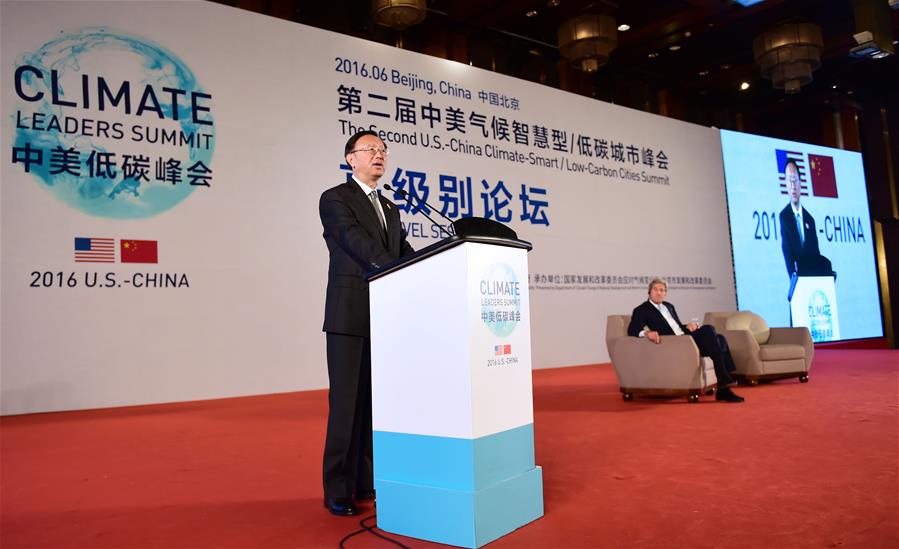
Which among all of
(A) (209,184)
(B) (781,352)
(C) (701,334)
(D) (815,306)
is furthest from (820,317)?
(A) (209,184)

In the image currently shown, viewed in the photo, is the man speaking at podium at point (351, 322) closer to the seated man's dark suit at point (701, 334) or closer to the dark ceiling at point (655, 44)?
the seated man's dark suit at point (701, 334)

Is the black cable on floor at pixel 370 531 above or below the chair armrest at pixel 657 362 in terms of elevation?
below

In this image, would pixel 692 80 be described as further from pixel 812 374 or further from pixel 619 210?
pixel 812 374

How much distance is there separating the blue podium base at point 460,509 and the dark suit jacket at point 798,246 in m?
9.57

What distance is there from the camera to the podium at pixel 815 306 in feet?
32.9

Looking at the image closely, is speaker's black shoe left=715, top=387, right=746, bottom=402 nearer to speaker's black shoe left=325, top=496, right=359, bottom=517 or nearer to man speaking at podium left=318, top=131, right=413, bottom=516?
man speaking at podium left=318, top=131, right=413, bottom=516

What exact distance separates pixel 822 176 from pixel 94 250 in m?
10.5

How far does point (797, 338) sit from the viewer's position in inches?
235

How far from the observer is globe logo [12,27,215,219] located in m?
5.30

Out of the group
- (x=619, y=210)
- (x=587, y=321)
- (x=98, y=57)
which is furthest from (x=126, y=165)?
(x=619, y=210)

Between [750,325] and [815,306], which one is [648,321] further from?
[815,306]

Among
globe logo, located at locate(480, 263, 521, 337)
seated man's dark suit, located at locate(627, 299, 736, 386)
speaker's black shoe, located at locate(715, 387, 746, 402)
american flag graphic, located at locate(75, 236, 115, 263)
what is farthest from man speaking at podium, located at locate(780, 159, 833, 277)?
globe logo, located at locate(480, 263, 521, 337)

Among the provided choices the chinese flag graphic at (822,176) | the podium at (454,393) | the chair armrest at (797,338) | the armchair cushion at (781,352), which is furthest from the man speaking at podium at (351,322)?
the chinese flag graphic at (822,176)

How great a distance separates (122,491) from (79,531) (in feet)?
1.73
